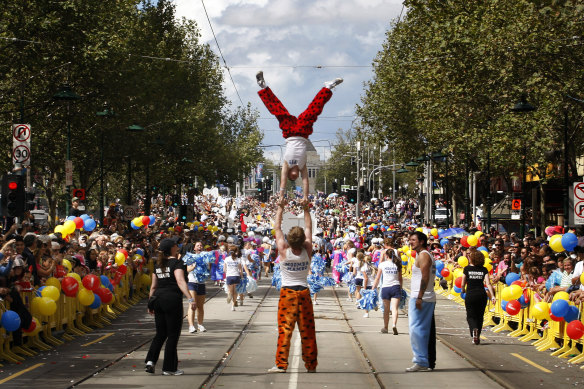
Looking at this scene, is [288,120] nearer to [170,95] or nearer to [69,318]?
[69,318]

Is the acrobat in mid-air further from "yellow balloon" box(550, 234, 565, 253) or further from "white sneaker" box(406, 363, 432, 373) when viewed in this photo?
"yellow balloon" box(550, 234, 565, 253)

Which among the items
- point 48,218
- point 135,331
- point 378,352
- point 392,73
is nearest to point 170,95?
point 48,218

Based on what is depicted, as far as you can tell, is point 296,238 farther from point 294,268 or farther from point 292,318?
point 292,318

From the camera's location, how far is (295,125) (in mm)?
13812

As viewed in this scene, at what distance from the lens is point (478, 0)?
3725 centimetres

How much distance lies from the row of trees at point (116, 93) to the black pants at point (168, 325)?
16318 mm

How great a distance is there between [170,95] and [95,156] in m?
11.4

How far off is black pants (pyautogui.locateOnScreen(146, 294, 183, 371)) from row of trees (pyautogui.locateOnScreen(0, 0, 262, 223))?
16.3 metres

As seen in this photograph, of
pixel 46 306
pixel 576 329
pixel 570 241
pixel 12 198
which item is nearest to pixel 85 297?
pixel 46 306

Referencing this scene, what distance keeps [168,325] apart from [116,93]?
30597mm

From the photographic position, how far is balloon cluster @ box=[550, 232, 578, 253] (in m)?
19.6

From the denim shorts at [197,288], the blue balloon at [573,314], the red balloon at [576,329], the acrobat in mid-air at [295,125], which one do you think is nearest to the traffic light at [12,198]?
the denim shorts at [197,288]

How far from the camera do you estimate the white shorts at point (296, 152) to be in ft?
44.3

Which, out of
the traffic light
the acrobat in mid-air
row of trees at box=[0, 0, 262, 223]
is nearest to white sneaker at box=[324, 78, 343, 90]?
the acrobat in mid-air
